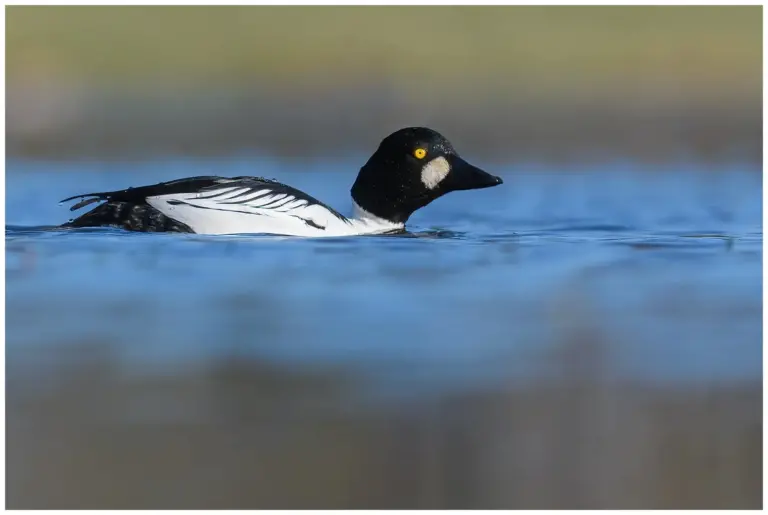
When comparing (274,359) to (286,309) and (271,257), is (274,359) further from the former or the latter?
(271,257)

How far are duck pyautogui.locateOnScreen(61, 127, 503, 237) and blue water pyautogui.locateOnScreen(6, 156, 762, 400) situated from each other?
0.17 m

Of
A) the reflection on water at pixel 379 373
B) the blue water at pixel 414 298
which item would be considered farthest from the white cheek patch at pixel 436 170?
the reflection on water at pixel 379 373

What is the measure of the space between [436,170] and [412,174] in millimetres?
142

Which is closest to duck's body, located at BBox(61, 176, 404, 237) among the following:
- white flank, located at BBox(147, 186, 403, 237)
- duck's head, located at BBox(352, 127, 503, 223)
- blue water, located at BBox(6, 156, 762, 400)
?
white flank, located at BBox(147, 186, 403, 237)

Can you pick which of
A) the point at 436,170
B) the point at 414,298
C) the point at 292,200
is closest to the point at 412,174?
the point at 436,170

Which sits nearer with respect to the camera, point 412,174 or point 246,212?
point 246,212

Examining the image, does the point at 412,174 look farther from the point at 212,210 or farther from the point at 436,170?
the point at 212,210

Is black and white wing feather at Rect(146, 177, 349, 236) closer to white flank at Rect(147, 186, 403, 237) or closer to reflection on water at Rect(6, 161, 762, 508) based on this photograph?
white flank at Rect(147, 186, 403, 237)

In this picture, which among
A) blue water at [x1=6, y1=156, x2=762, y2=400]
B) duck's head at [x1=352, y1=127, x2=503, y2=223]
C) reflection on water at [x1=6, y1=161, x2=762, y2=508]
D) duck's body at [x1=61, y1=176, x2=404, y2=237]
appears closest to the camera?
reflection on water at [x1=6, y1=161, x2=762, y2=508]

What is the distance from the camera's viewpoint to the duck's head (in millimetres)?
8031

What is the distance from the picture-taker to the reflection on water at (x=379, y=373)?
13.5ft

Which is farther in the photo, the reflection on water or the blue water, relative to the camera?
the blue water

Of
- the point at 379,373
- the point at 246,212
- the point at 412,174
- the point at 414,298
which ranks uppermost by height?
the point at 412,174

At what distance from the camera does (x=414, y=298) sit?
6055 millimetres
